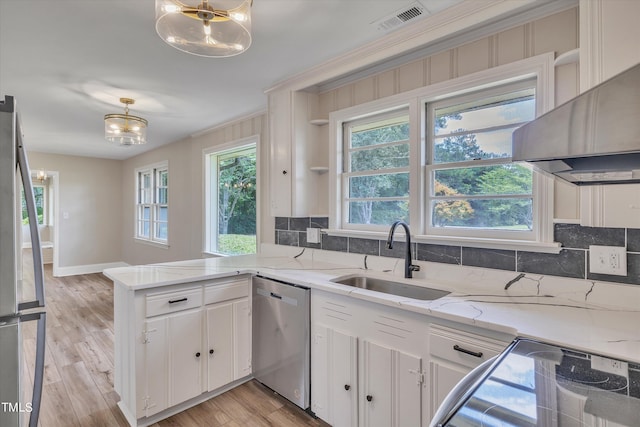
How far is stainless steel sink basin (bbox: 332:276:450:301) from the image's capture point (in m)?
1.88

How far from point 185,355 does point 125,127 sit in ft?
7.29

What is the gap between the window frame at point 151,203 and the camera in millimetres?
5582

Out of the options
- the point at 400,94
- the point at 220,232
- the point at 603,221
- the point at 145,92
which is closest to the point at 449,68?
the point at 400,94

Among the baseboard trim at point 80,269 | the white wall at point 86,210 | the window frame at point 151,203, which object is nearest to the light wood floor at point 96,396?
the window frame at point 151,203

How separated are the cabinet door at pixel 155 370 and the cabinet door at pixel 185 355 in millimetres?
37

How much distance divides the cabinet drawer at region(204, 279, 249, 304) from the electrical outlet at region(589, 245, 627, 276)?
6.79ft

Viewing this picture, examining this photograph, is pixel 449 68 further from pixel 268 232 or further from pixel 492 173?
pixel 268 232

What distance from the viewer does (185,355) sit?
2094 mm

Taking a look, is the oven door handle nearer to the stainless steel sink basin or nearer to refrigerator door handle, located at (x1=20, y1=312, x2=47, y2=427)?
the stainless steel sink basin

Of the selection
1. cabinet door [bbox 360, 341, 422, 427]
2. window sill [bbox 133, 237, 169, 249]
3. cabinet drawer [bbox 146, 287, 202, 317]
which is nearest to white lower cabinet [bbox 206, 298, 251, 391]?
cabinet drawer [bbox 146, 287, 202, 317]

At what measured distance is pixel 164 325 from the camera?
2002 mm

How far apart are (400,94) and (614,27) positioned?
3.70 ft

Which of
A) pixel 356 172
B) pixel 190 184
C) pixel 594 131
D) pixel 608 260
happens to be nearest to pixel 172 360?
pixel 356 172

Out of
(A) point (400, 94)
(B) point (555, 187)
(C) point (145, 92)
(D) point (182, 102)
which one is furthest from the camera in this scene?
(D) point (182, 102)
